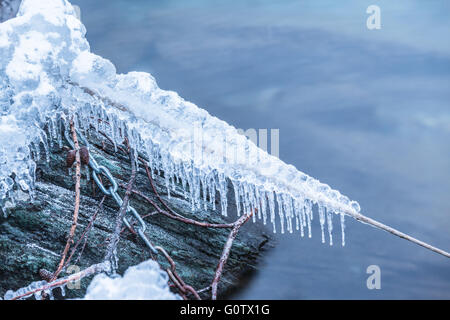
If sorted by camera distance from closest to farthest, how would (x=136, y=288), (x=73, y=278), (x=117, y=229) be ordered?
1. (x=136, y=288)
2. (x=73, y=278)
3. (x=117, y=229)

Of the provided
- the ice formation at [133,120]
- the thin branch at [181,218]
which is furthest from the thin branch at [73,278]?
the ice formation at [133,120]

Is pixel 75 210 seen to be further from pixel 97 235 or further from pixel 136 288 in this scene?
pixel 136 288

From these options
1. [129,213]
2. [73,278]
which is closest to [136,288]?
[73,278]

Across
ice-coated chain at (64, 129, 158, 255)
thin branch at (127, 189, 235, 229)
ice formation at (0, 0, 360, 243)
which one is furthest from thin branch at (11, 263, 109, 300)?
ice formation at (0, 0, 360, 243)

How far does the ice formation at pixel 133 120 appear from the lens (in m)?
→ 1.18

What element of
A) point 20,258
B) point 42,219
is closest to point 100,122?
point 42,219

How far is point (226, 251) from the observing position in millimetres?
1315

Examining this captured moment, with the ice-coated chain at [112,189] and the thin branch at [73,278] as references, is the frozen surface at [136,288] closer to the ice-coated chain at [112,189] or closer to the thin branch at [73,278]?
the thin branch at [73,278]

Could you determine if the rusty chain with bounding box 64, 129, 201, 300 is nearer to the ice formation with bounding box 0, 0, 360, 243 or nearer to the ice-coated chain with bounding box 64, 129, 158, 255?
the ice-coated chain with bounding box 64, 129, 158, 255

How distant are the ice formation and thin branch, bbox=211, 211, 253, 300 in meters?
0.07

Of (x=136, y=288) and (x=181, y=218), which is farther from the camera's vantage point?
(x=181, y=218)

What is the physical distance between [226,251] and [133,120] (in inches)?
19.4

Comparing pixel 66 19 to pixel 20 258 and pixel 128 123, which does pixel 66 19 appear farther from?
pixel 20 258

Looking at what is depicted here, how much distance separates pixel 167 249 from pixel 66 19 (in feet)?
2.59
